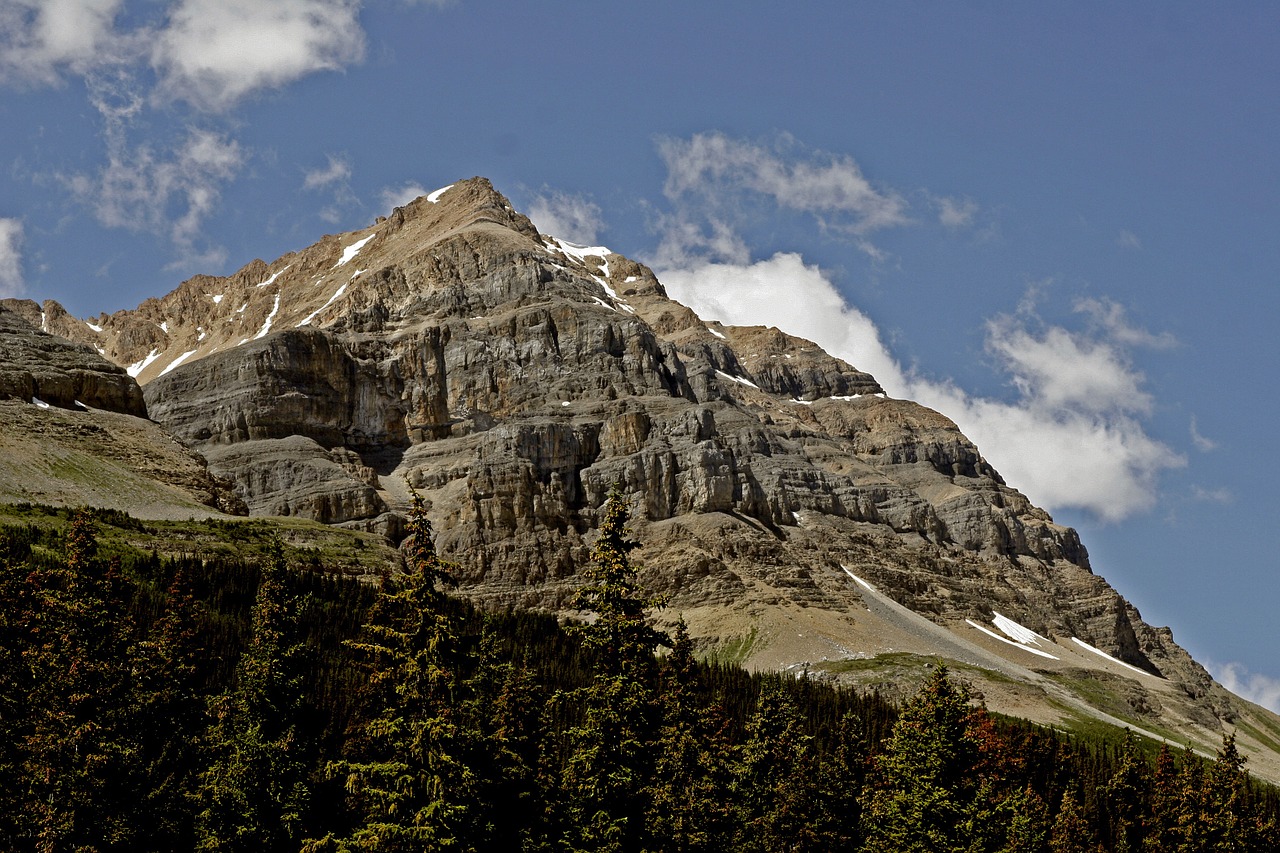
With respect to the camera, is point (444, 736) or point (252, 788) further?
point (252, 788)

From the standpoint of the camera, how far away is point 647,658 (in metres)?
46.9

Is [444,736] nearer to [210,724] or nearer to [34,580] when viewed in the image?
[210,724]

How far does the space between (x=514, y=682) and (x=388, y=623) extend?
19660mm

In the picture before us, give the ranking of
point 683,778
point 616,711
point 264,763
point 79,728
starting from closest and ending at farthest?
point 616,711 < point 79,728 < point 264,763 < point 683,778

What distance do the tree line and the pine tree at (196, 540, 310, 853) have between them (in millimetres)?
82

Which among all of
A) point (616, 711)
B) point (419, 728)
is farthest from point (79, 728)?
point (616, 711)

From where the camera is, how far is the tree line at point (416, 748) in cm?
4050

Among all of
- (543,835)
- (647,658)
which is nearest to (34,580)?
(543,835)

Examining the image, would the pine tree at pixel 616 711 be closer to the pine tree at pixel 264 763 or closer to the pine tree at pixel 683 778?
the pine tree at pixel 683 778

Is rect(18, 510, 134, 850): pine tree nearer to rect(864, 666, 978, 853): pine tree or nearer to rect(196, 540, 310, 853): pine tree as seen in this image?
rect(196, 540, 310, 853): pine tree

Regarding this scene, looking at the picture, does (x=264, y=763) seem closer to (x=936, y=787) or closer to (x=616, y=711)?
(x=616, y=711)

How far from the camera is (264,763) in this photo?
50.6m

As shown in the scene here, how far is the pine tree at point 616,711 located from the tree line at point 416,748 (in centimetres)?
8

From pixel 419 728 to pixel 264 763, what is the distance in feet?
45.5
